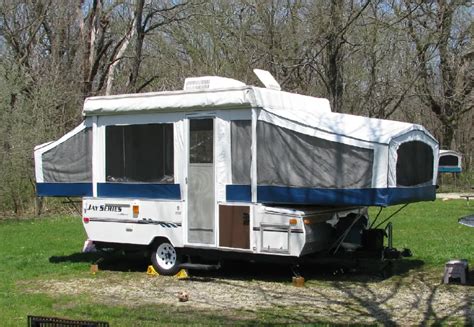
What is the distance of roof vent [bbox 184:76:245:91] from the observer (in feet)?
34.5

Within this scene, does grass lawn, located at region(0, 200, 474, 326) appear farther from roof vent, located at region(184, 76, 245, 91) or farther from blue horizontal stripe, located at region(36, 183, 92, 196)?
roof vent, located at region(184, 76, 245, 91)

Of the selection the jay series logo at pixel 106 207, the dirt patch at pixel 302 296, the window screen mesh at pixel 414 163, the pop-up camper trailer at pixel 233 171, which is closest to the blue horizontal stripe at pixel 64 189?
the pop-up camper trailer at pixel 233 171

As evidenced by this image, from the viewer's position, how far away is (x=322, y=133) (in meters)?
9.39

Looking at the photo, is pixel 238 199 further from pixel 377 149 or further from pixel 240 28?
pixel 240 28

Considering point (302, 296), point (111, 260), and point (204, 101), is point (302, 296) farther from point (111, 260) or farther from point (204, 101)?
point (111, 260)

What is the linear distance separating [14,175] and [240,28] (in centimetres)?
1052

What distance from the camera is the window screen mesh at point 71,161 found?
11523mm

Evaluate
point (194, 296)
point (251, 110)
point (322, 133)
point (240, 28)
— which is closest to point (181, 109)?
point (251, 110)

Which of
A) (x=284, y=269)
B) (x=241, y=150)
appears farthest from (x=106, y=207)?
(x=284, y=269)

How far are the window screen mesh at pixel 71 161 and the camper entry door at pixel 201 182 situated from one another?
2111mm

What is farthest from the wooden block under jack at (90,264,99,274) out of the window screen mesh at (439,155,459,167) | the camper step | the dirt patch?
the window screen mesh at (439,155,459,167)

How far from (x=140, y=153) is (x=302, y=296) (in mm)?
3719

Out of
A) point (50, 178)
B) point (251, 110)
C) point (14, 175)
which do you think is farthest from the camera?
point (14, 175)

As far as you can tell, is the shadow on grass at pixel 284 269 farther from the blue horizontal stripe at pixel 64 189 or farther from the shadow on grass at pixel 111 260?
the blue horizontal stripe at pixel 64 189
